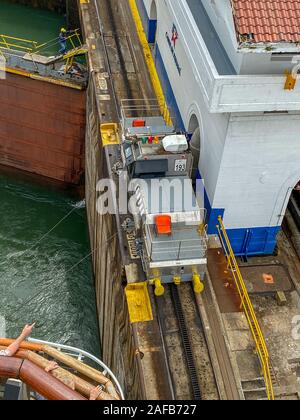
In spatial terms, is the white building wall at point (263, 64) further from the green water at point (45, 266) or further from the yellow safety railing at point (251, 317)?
the green water at point (45, 266)

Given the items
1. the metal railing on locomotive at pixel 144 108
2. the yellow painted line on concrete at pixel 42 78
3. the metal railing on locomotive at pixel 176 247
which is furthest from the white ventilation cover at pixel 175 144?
the yellow painted line on concrete at pixel 42 78

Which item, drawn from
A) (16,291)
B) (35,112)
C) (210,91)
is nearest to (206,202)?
(210,91)

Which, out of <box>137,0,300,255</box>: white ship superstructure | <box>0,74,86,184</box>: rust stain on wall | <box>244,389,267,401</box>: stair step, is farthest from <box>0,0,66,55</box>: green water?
A: <box>244,389,267,401</box>: stair step

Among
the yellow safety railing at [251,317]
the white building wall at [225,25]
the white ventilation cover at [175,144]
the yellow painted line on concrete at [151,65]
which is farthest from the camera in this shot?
the yellow painted line on concrete at [151,65]

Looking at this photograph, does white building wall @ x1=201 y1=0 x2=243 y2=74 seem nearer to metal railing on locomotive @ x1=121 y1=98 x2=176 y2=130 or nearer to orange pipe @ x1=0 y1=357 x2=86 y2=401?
metal railing on locomotive @ x1=121 y1=98 x2=176 y2=130

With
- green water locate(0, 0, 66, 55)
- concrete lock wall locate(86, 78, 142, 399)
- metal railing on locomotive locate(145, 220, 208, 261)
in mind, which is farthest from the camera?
green water locate(0, 0, 66, 55)

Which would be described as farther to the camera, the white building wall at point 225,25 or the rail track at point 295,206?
the rail track at point 295,206

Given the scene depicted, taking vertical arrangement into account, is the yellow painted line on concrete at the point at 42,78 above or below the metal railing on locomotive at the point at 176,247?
above
